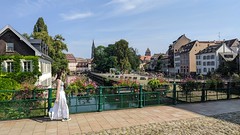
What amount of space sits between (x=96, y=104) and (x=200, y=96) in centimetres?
676

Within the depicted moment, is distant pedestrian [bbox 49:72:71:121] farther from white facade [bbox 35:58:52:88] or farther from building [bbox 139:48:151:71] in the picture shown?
building [bbox 139:48:151:71]

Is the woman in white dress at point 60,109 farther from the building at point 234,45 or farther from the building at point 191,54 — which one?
the building at point 191,54

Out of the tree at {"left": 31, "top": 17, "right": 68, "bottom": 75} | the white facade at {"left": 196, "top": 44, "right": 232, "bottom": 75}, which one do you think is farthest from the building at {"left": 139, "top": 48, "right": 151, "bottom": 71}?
the tree at {"left": 31, "top": 17, "right": 68, "bottom": 75}

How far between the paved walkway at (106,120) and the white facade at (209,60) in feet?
162

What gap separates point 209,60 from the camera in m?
57.9

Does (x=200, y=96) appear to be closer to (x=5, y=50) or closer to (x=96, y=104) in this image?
(x=96, y=104)

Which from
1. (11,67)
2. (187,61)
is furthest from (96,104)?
(187,61)

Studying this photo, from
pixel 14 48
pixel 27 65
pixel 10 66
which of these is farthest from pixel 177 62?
pixel 10 66

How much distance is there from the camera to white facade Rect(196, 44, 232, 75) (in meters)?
54.9

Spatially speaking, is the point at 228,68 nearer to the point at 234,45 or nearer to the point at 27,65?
the point at 234,45

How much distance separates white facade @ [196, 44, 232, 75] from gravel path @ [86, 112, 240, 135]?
52.1m

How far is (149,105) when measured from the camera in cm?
1045

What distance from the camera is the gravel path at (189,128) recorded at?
6.45 meters

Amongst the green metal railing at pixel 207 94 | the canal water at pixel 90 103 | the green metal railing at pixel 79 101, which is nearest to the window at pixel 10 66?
the green metal railing at pixel 79 101
